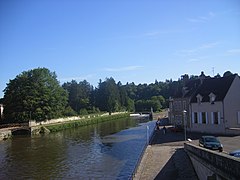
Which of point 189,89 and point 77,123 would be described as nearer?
point 189,89

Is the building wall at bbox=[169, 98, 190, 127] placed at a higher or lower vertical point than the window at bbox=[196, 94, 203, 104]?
lower

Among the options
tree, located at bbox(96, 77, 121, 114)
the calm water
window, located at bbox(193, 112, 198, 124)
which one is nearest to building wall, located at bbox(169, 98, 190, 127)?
window, located at bbox(193, 112, 198, 124)

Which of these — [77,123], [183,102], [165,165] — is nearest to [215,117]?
[183,102]

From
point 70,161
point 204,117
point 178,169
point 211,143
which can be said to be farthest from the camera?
point 204,117

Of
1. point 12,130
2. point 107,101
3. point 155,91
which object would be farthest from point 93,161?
point 155,91

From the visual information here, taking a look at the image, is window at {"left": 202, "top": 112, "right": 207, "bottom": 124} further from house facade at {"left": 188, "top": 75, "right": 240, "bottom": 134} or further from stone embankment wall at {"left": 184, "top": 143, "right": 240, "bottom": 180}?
stone embankment wall at {"left": 184, "top": 143, "right": 240, "bottom": 180}

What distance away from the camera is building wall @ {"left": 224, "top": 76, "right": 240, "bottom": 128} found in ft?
150

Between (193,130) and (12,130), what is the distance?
1563 inches

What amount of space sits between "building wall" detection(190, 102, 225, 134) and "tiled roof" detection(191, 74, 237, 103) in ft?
2.99

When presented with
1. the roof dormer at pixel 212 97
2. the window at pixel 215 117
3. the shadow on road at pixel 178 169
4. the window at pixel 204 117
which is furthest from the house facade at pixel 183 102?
the shadow on road at pixel 178 169

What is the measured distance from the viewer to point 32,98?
258 ft

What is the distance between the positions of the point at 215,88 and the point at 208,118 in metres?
4.74

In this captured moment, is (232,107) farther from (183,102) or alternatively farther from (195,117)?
(183,102)

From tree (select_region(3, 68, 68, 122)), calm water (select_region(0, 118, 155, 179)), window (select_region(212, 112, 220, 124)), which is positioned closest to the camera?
calm water (select_region(0, 118, 155, 179))
